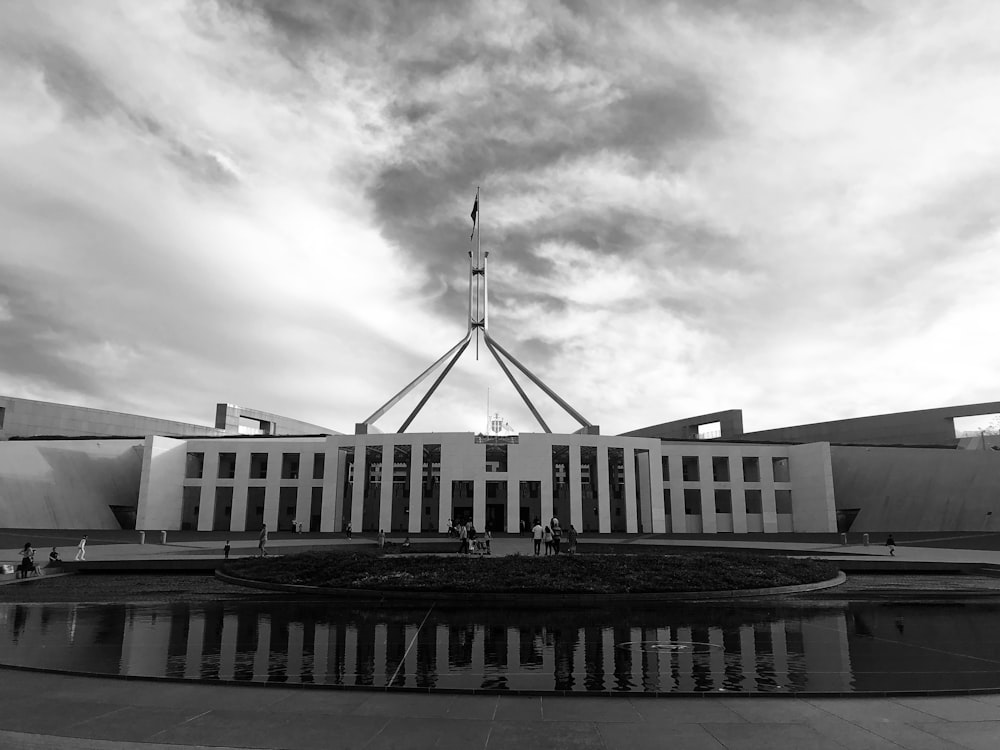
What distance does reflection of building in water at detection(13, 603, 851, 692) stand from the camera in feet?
26.3

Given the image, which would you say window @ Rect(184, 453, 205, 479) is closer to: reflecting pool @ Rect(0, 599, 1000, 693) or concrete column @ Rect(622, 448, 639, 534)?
concrete column @ Rect(622, 448, 639, 534)

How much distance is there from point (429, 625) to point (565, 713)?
18.7 feet

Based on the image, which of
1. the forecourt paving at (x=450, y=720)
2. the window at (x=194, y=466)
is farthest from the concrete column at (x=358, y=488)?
the forecourt paving at (x=450, y=720)

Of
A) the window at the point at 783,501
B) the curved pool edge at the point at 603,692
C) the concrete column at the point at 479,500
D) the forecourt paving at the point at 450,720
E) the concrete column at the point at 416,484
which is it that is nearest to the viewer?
the forecourt paving at the point at 450,720

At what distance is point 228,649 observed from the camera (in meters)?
9.55

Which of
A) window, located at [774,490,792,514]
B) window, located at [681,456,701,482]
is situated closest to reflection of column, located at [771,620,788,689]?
window, located at [774,490,792,514]

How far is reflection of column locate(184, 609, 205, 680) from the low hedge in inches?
165

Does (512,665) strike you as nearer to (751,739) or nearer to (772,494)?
(751,739)

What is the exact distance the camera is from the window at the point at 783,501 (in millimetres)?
50569

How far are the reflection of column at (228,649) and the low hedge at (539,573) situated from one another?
431cm

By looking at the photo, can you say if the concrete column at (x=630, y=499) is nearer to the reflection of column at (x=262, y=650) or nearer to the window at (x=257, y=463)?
the window at (x=257, y=463)

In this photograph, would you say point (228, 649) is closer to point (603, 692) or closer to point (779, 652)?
point (603, 692)

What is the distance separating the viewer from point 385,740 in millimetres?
5805

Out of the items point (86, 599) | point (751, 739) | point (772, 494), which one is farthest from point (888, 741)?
point (772, 494)
